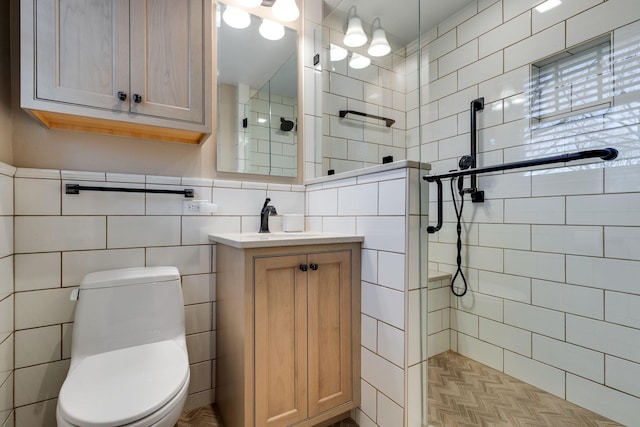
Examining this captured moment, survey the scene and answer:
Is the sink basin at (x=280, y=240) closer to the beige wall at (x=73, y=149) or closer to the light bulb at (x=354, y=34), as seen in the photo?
the beige wall at (x=73, y=149)

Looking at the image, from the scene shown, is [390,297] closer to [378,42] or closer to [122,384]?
[122,384]

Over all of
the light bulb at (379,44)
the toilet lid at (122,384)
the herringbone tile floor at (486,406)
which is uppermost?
the light bulb at (379,44)

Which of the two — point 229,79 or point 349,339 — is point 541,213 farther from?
point 229,79

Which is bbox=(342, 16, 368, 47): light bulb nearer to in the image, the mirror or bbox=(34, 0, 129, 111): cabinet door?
the mirror

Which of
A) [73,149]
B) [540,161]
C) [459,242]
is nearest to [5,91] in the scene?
→ [73,149]

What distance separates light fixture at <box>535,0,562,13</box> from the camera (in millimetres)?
1570

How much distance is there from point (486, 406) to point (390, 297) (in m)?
0.84

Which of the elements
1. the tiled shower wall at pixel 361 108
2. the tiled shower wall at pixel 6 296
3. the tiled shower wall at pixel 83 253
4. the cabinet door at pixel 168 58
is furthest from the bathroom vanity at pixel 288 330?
the tiled shower wall at pixel 361 108

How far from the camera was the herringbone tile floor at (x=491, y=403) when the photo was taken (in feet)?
4.33

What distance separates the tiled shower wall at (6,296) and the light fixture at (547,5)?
8.85ft

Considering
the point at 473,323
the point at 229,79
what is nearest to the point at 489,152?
the point at 473,323

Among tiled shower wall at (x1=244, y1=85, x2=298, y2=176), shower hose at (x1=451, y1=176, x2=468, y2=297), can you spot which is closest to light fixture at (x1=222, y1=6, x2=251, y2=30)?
tiled shower wall at (x1=244, y1=85, x2=298, y2=176)

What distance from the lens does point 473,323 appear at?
185 centimetres

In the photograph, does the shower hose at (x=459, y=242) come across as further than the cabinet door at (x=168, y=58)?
Yes
